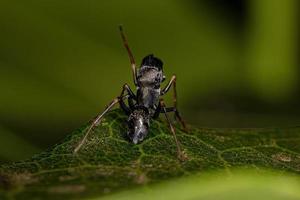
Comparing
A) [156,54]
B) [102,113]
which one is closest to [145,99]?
[102,113]

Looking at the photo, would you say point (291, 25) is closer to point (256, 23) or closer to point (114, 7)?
point (256, 23)

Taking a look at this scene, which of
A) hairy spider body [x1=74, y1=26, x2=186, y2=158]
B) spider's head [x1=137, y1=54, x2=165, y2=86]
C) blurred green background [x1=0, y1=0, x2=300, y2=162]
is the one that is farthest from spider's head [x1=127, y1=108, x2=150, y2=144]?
blurred green background [x1=0, y1=0, x2=300, y2=162]

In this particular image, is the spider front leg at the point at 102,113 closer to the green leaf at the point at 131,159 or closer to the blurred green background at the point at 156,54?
the green leaf at the point at 131,159

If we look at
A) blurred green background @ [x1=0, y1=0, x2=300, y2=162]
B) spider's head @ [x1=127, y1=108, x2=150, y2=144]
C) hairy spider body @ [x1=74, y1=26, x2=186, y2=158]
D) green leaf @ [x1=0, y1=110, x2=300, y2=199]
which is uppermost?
blurred green background @ [x1=0, y1=0, x2=300, y2=162]

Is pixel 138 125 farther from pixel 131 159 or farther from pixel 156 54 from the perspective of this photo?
pixel 156 54

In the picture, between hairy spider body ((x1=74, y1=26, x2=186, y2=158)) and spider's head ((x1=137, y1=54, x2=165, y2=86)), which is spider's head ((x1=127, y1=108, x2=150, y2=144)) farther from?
spider's head ((x1=137, y1=54, x2=165, y2=86))

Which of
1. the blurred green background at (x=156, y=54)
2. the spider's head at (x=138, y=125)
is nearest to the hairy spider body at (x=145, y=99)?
the spider's head at (x=138, y=125)
